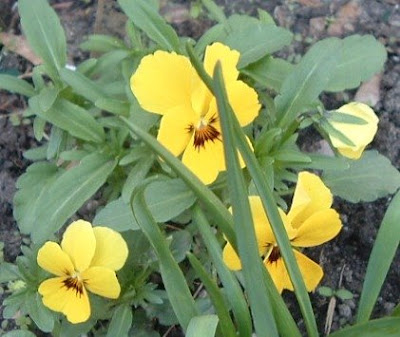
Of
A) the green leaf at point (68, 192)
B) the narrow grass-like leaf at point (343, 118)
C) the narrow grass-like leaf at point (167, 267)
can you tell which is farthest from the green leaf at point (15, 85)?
the narrow grass-like leaf at point (343, 118)

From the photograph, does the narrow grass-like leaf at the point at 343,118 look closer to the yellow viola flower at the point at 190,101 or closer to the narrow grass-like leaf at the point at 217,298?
the yellow viola flower at the point at 190,101

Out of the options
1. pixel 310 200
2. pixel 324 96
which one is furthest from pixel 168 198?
pixel 324 96

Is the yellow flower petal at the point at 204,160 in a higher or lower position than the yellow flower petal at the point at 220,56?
lower

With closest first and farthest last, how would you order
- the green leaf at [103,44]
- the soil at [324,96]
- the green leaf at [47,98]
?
the green leaf at [47,98]
the green leaf at [103,44]
the soil at [324,96]

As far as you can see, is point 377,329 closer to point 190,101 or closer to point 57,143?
point 190,101

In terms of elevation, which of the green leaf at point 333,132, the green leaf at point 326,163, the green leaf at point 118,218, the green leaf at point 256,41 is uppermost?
the green leaf at point 256,41

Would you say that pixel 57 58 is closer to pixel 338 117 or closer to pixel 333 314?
pixel 338 117

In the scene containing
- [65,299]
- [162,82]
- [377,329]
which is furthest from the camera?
[65,299]

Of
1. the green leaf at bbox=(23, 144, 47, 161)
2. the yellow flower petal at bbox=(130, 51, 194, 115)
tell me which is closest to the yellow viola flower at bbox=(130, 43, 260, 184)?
the yellow flower petal at bbox=(130, 51, 194, 115)
